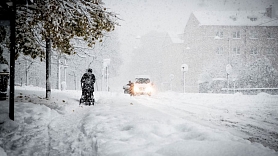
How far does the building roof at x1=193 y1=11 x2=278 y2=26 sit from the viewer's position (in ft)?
161

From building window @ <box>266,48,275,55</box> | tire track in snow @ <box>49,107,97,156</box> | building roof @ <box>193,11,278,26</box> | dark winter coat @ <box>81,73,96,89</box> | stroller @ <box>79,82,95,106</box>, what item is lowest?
tire track in snow @ <box>49,107,97,156</box>

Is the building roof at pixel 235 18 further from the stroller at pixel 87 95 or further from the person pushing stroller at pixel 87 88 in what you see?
the stroller at pixel 87 95

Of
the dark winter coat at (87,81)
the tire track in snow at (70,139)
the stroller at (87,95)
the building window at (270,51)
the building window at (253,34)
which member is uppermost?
the building window at (253,34)

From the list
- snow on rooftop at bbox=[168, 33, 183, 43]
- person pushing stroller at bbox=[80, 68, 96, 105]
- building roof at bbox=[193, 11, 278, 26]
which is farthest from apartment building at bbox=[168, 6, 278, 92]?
person pushing stroller at bbox=[80, 68, 96, 105]

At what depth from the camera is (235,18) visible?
5028 centimetres

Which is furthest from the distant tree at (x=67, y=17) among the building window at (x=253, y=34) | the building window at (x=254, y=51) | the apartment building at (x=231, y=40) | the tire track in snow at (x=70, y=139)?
the building window at (x=254, y=51)

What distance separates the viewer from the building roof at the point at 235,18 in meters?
49.1

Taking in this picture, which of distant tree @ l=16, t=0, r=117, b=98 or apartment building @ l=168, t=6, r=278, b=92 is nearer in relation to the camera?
distant tree @ l=16, t=0, r=117, b=98

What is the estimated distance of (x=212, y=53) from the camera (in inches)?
1939

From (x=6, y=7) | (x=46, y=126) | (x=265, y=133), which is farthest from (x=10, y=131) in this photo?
(x=265, y=133)

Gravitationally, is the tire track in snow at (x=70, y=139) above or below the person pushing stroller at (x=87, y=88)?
below

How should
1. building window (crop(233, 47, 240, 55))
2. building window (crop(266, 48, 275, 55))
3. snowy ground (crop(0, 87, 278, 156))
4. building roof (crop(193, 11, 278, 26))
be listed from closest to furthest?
snowy ground (crop(0, 87, 278, 156))
building roof (crop(193, 11, 278, 26))
building window (crop(266, 48, 275, 55))
building window (crop(233, 47, 240, 55))

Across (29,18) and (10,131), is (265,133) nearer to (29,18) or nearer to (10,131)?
(10,131)

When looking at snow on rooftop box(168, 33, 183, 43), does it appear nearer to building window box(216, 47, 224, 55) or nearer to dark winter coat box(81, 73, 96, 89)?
building window box(216, 47, 224, 55)
